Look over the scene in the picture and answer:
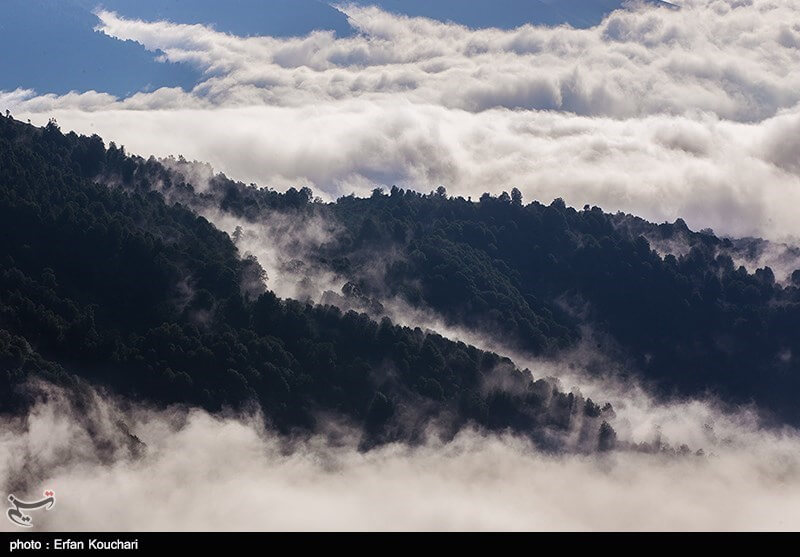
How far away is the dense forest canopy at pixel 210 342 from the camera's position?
541ft

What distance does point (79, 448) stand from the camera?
146750 mm

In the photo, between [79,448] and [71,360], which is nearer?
[79,448]

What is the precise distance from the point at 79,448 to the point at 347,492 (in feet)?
134

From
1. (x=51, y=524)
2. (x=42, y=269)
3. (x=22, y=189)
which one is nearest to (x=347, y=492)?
(x=51, y=524)

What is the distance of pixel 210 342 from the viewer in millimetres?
175500

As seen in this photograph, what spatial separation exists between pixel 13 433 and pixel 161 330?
116 ft

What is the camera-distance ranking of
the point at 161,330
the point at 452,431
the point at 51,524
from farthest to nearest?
the point at 452,431 → the point at 161,330 → the point at 51,524

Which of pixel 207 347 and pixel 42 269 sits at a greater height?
pixel 42 269

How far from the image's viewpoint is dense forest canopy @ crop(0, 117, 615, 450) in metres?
165
